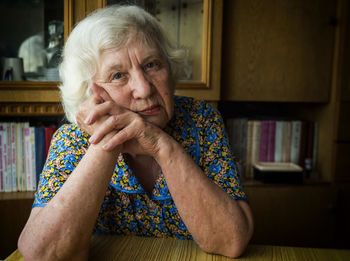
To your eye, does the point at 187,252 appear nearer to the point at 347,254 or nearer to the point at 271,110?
the point at 347,254

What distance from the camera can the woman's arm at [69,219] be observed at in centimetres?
76

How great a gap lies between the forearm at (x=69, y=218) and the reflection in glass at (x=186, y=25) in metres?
0.93

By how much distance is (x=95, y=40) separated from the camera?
0.95m

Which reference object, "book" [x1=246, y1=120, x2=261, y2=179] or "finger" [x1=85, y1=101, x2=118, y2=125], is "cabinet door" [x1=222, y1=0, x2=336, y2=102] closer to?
"book" [x1=246, y1=120, x2=261, y2=179]

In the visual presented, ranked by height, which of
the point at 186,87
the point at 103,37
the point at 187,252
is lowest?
the point at 187,252

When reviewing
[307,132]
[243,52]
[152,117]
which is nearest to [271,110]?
[307,132]

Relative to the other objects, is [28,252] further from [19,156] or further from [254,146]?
[254,146]

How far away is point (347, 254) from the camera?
0.81m

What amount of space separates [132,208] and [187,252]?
0.94 feet

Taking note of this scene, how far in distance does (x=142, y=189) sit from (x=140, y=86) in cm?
33

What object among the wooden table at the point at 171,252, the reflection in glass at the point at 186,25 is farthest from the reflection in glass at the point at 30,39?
the wooden table at the point at 171,252

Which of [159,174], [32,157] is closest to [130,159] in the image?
[159,174]

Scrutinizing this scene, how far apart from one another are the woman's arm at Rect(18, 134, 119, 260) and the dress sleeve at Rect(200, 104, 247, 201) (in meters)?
0.36

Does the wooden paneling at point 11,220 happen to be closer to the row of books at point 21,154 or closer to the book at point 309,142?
the row of books at point 21,154
